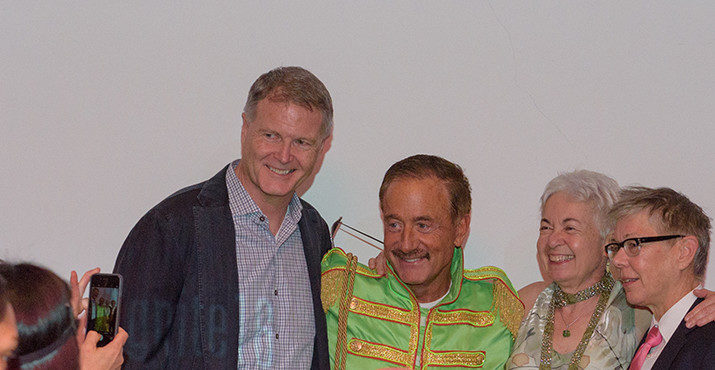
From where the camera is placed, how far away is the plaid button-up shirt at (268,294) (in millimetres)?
2736

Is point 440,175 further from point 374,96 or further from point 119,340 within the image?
point 119,340

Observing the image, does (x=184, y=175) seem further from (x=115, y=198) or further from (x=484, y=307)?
(x=484, y=307)

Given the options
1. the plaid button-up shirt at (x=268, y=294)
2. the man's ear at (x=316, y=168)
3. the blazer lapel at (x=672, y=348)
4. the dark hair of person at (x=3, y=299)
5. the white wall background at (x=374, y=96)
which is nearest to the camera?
the dark hair of person at (x=3, y=299)

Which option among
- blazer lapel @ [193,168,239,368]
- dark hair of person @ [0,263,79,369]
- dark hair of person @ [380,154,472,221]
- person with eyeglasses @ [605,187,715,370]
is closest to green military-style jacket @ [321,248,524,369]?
dark hair of person @ [380,154,472,221]

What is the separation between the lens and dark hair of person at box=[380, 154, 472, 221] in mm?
2789

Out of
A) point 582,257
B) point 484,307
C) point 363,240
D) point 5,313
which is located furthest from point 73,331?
point 363,240

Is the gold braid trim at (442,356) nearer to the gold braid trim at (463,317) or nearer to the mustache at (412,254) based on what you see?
the gold braid trim at (463,317)

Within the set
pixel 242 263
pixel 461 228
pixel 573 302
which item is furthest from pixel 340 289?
pixel 573 302

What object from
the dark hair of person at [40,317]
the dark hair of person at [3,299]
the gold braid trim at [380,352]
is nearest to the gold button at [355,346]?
the gold braid trim at [380,352]

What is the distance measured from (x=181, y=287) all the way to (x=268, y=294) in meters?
0.29

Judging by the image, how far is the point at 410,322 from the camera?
9.32ft

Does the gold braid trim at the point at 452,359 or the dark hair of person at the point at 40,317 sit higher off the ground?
the dark hair of person at the point at 40,317

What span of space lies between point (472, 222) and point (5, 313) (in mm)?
2378

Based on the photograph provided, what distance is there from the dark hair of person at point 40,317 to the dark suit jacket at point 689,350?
5.39 ft
